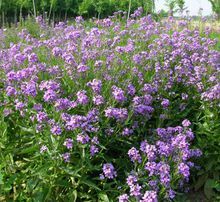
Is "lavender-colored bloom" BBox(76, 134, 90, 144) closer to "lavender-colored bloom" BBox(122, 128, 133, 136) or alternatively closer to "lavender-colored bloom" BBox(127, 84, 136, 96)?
"lavender-colored bloom" BBox(122, 128, 133, 136)

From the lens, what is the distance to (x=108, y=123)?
3.59m

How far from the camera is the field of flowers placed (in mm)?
3266

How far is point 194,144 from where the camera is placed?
4301 millimetres

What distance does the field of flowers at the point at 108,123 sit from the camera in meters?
3.27

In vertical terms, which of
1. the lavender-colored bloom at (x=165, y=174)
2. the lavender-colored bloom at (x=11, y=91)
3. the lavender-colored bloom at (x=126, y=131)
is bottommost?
the lavender-colored bloom at (x=165, y=174)

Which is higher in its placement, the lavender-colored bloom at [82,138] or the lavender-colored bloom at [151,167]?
the lavender-colored bloom at [82,138]

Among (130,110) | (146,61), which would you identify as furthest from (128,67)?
(130,110)

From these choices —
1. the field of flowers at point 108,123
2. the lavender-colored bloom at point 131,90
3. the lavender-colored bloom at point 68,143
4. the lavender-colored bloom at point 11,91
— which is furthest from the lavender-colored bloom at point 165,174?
the lavender-colored bloom at point 11,91

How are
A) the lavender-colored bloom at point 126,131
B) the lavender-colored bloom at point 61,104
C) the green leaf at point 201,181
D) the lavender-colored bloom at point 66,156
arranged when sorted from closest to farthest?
1. the lavender-colored bloom at point 66,156
2. the lavender-colored bloom at point 61,104
3. the lavender-colored bloom at point 126,131
4. the green leaf at point 201,181

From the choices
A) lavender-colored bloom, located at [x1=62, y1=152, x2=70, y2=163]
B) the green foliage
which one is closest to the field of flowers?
lavender-colored bloom, located at [x1=62, y1=152, x2=70, y2=163]

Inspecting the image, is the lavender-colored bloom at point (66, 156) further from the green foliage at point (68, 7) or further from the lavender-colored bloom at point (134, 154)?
the green foliage at point (68, 7)

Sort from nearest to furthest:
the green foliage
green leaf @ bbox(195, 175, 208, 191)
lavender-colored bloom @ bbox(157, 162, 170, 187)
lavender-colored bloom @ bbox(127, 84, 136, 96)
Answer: lavender-colored bloom @ bbox(157, 162, 170, 187), lavender-colored bloom @ bbox(127, 84, 136, 96), green leaf @ bbox(195, 175, 208, 191), the green foliage

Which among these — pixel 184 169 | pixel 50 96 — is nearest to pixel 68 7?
pixel 50 96

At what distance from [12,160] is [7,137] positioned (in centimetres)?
21
